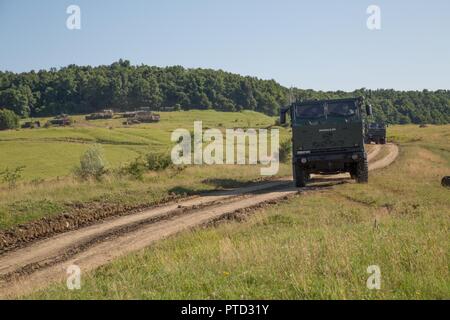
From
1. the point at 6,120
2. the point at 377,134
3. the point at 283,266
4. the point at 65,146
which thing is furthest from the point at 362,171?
the point at 6,120

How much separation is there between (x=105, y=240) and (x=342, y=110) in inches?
454

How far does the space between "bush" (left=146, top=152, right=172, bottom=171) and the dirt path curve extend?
8175mm

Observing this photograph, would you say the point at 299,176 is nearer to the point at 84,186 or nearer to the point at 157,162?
the point at 84,186

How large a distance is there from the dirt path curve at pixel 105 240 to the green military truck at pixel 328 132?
7.23ft

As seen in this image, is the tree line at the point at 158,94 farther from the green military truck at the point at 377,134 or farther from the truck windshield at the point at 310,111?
the truck windshield at the point at 310,111

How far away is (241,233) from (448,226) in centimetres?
431

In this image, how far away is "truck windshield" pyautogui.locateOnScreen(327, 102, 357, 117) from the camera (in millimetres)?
19609

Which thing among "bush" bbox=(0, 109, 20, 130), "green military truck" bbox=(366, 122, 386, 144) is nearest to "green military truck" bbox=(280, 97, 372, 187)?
"green military truck" bbox=(366, 122, 386, 144)

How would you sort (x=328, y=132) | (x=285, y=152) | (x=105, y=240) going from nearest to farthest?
(x=105, y=240) < (x=328, y=132) < (x=285, y=152)

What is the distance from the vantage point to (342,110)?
1969cm

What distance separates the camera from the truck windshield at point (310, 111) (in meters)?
19.8

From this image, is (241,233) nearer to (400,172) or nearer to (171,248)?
(171,248)
